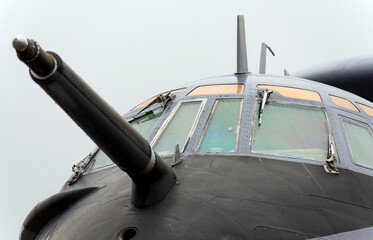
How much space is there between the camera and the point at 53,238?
17.4 feet

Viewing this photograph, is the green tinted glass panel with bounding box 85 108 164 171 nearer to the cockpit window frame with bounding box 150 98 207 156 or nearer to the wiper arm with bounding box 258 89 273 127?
the cockpit window frame with bounding box 150 98 207 156

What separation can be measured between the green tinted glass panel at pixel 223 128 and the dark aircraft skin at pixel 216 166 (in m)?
0.01

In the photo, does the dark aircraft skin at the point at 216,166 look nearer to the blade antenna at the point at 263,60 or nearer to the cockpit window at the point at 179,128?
the cockpit window at the point at 179,128

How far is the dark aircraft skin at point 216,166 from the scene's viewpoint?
4.29 metres

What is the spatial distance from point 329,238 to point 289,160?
1.14m

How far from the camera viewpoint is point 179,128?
21.0 ft

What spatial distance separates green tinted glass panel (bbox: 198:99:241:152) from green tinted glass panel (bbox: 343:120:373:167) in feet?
4.38

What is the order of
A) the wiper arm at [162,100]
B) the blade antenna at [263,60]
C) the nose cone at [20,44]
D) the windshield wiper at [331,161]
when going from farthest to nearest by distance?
the blade antenna at [263,60]
the wiper arm at [162,100]
the windshield wiper at [331,161]
the nose cone at [20,44]

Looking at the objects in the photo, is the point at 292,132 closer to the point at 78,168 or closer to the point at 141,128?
the point at 141,128

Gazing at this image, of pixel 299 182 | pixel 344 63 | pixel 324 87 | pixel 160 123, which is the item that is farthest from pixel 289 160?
pixel 344 63

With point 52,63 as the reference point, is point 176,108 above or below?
below

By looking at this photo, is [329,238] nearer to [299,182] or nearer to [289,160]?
[299,182]

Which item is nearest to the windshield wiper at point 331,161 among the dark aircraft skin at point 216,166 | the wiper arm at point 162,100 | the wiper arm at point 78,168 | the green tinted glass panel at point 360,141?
the dark aircraft skin at point 216,166

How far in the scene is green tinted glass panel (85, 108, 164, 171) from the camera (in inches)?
272
